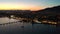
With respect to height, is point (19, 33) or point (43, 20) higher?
point (43, 20)

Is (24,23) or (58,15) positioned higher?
(58,15)

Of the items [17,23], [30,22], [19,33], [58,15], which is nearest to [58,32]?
[58,15]

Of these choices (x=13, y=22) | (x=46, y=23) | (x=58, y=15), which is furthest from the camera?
(x=13, y=22)

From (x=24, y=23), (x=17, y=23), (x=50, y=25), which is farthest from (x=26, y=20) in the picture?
(x=50, y=25)

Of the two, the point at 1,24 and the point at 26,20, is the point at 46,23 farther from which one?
the point at 1,24

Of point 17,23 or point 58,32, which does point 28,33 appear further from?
point 17,23

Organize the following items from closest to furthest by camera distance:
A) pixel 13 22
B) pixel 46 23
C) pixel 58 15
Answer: pixel 58 15 < pixel 46 23 < pixel 13 22

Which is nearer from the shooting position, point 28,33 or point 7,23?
point 28,33

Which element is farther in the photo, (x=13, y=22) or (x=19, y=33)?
(x=13, y=22)

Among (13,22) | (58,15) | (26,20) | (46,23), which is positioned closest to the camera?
(58,15)
